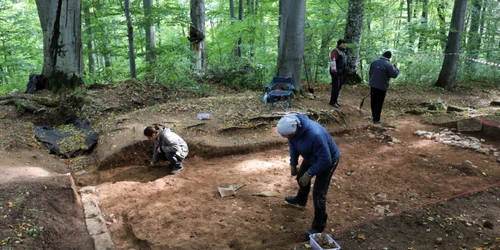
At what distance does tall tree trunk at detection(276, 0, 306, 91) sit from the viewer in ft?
26.9

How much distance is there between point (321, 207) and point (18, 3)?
22.3 m

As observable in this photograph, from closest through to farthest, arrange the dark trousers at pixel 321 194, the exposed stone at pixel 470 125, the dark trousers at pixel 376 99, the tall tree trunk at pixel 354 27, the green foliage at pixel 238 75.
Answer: the dark trousers at pixel 321 194
the exposed stone at pixel 470 125
the dark trousers at pixel 376 99
the tall tree trunk at pixel 354 27
the green foliage at pixel 238 75

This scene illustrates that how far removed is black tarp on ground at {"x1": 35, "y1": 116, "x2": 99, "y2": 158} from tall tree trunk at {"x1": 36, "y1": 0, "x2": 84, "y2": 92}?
6.38 feet

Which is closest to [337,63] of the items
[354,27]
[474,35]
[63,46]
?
[354,27]

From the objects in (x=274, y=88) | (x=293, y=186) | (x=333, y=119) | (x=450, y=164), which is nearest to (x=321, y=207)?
(x=293, y=186)

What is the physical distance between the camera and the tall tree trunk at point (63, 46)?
27.8 feet

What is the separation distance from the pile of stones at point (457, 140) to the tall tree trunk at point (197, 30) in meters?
8.51

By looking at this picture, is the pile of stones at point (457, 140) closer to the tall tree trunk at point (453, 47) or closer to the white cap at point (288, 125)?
the white cap at point (288, 125)

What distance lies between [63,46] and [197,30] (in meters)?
5.24

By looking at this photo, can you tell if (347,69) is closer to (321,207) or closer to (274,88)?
(274,88)

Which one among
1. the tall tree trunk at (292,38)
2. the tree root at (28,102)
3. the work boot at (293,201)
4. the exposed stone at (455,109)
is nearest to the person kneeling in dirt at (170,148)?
the work boot at (293,201)

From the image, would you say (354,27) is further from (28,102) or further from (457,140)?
(28,102)

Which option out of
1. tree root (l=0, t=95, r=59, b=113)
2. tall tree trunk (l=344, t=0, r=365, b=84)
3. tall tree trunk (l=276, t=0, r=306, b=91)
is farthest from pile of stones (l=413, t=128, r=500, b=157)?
tree root (l=0, t=95, r=59, b=113)

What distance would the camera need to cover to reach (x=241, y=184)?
521 centimetres
